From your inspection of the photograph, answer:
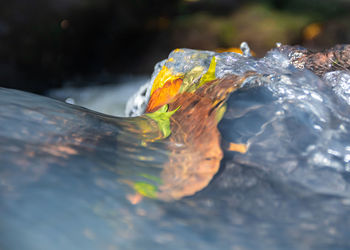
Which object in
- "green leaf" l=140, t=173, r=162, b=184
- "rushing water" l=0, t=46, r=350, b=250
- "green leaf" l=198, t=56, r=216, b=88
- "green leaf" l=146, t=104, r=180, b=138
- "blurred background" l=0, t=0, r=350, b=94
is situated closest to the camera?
"rushing water" l=0, t=46, r=350, b=250

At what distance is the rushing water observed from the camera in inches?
22.1

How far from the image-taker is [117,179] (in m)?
0.67

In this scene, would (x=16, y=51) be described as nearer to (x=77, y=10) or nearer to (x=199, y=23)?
(x=77, y=10)

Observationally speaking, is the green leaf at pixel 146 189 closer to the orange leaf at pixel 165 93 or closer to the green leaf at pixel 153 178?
the green leaf at pixel 153 178

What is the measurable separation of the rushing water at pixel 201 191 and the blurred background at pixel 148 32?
219 centimetres

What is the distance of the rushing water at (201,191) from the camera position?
56 centimetres

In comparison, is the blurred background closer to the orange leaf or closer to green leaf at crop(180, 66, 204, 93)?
the orange leaf

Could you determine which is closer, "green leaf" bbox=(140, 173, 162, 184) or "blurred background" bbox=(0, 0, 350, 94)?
"green leaf" bbox=(140, 173, 162, 184)

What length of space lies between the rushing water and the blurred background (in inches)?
86.3

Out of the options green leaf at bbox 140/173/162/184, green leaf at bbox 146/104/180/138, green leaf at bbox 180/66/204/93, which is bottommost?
green leaf at bbox 140/173/162/184

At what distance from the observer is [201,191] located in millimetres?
683

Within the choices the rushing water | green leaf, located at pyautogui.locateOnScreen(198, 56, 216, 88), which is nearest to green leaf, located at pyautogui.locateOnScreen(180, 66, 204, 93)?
green leaf, located at pyautogui.locateOnScreen(198, 56, 216, 88)

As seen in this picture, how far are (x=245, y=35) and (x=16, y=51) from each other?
2.27m

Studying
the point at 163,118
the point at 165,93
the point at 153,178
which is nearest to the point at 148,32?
the point at 165,93
